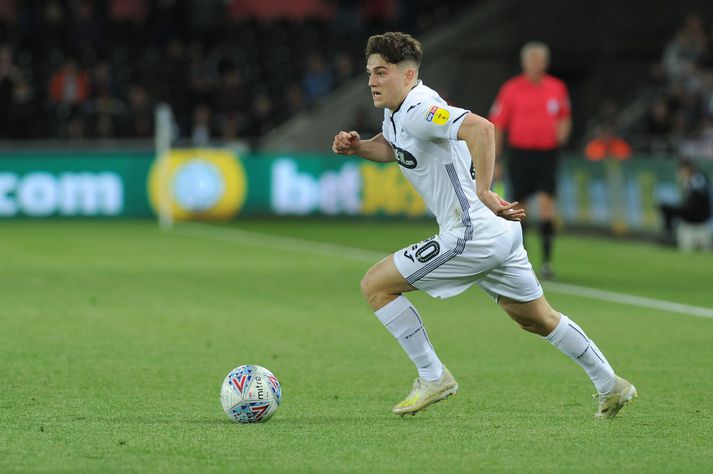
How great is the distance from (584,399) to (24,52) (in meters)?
24.7

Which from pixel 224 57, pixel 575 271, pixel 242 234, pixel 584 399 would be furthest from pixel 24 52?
pixel 584 399

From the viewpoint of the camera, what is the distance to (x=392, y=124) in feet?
24.6

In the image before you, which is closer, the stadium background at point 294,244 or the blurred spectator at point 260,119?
the stadium background at point 294,244

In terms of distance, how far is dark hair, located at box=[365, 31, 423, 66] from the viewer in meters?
7.37

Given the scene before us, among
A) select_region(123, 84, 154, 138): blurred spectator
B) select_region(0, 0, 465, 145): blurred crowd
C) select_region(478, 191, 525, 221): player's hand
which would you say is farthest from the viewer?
select_region(0, 0, 465, 145): blurred crowd

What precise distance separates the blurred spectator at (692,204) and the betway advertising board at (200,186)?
21.9 feet

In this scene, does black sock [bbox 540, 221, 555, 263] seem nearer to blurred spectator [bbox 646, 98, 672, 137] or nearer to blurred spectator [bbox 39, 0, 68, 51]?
blurred spectator [bbox 646, 98, 672, 137]

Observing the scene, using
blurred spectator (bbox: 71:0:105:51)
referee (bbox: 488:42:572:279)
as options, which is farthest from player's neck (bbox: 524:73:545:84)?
blurred spectator (bbox: 71:0:105:51)

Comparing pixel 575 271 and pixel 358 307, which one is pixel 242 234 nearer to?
pixel 575 271

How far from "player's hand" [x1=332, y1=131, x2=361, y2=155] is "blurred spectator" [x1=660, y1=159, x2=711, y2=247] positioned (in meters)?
12.8

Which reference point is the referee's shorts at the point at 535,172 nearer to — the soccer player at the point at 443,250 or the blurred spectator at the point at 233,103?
the soccer player at the point at 443,250

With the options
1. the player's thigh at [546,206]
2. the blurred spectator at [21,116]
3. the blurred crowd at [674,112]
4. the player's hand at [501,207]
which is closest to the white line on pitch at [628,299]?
the player's thigh at [546,206]

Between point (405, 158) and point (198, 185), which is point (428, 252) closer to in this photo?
point (405, 158)

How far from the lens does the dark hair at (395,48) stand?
7.37 meters
